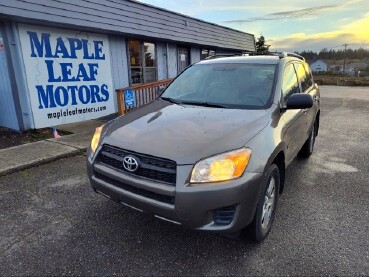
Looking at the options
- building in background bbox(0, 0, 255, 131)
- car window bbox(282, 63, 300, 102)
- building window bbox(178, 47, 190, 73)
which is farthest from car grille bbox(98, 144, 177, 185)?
building window bbox(178, 47, 190, 73)

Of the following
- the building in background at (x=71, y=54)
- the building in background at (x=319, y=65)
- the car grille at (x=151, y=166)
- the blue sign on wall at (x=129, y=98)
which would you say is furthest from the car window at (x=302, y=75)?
the building in background at (x=319, y=65)

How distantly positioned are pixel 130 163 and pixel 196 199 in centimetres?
66

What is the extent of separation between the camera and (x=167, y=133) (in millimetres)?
2586

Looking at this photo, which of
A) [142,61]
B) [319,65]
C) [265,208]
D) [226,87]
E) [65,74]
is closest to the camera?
[265,208]

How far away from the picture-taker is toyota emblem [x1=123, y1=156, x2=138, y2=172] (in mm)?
2443

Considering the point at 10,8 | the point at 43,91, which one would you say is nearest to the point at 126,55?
the point at 43,91

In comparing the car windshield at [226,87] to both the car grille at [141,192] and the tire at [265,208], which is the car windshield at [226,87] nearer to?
the tire at [265,208]

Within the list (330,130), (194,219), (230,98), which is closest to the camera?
(194,219)

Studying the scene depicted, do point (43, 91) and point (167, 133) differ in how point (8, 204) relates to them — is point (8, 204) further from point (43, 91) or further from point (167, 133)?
point (43, 91)

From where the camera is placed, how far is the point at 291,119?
133 inches

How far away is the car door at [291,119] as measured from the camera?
3.22 meters

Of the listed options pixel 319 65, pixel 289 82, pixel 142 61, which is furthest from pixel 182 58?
pixel 319 65

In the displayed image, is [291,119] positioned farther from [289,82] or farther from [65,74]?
[65,74]

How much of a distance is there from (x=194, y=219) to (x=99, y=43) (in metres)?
7.30
